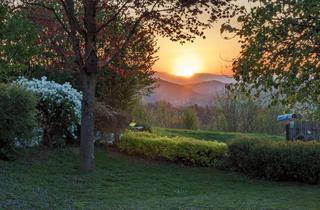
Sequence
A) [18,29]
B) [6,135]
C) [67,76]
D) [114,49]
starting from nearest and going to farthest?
[18,29]
[6,135]
[114,49]
[67,76]

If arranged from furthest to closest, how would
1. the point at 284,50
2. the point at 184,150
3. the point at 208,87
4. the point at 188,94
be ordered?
1. the point at 188,94
2. the point at 208,87
3. the point at 184,150
4. the point at 284,50

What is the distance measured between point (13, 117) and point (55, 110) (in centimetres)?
224

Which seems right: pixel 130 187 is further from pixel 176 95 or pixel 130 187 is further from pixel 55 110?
pixel 176 95

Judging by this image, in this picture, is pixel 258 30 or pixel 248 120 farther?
pixel 248 120

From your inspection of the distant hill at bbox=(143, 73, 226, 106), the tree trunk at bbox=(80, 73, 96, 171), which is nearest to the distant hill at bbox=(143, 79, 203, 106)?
the distant hill at bbox=(143, 73, 226, 106)

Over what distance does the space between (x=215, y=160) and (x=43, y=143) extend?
15.6 ft

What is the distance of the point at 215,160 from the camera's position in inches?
587

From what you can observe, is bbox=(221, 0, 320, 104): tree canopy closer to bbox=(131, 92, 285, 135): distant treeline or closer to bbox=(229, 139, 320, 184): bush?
bbox=(229, 139, 320, 184): bush

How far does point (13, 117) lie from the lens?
40.4 feet

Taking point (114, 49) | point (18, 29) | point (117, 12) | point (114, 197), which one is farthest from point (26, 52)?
point (114, 49)

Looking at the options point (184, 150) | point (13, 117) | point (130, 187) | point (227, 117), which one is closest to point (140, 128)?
point (184, 150)

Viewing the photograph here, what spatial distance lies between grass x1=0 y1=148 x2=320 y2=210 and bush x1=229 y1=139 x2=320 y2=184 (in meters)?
0.38

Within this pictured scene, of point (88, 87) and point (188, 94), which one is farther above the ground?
point (188, 94)

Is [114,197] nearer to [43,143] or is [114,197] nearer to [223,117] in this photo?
[43,143]
